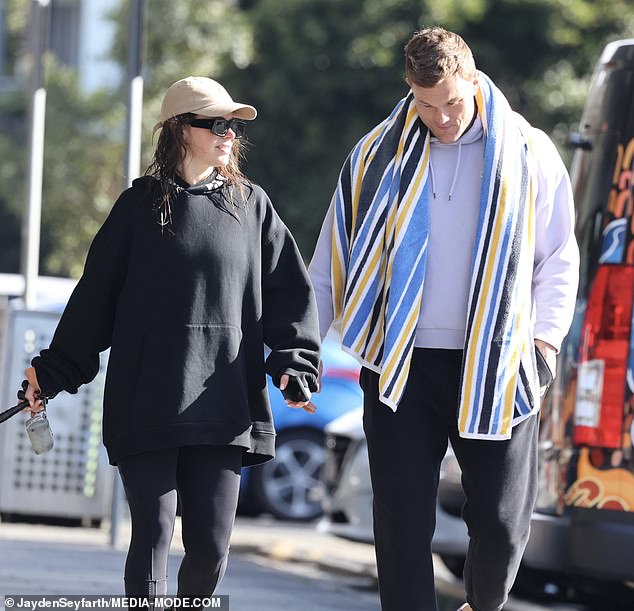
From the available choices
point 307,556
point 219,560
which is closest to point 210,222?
point 219,560

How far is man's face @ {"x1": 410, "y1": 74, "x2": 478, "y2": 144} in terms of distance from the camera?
4270 millimetres

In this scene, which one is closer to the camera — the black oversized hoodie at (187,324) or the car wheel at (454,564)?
the black oversized hoodie at (187,324)

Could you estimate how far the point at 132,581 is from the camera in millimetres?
4215

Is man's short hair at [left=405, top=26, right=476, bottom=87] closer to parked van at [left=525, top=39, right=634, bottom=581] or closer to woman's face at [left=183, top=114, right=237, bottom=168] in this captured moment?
woman's face at [left=183, top=114, right=237, bottom=168]

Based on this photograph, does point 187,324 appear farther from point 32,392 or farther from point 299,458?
point 299,458

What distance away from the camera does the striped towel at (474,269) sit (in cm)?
425

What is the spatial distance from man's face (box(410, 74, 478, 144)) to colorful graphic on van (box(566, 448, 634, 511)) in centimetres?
176

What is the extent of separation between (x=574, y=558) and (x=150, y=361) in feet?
7.27

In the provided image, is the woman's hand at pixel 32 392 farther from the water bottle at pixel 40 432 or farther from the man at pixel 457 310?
the man at pixel 457 310

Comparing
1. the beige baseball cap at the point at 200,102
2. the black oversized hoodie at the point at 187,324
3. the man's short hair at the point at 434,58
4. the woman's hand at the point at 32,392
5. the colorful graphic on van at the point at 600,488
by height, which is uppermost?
the man's short hair at the point at 434,58

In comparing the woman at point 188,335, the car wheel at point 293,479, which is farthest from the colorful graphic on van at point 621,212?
the car wheel at point 293,479

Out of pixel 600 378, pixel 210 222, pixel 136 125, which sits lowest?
pixel 600 378

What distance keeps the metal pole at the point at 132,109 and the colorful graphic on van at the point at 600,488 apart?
292 centimetres

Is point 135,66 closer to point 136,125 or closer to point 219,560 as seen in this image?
point 136,125
